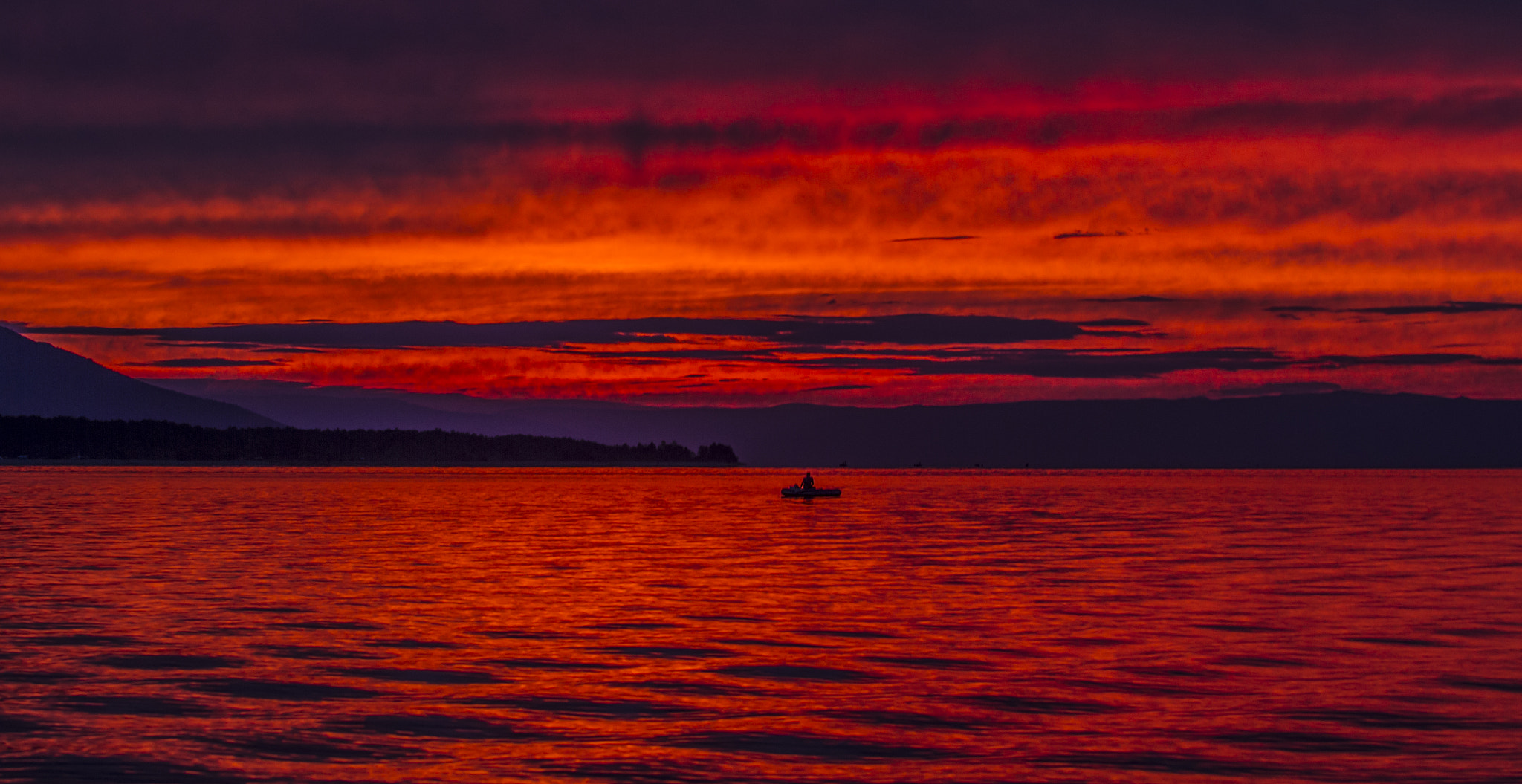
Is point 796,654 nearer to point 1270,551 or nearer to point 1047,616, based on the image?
point 1047,616

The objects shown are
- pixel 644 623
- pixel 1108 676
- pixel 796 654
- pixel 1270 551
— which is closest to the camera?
pixel 1108 676

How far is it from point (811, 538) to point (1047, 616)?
30611 millimetres

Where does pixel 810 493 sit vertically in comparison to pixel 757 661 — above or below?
above

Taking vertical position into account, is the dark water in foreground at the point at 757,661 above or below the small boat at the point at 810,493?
below

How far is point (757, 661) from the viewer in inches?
1029

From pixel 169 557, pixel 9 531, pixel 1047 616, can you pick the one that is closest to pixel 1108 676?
pixel 1047 616

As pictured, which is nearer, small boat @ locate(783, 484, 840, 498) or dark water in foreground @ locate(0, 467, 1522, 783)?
dark water in foreground @ locate(0, 467, 1522, 783)

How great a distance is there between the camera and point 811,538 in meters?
62.9

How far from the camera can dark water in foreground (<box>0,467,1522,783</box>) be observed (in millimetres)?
18500

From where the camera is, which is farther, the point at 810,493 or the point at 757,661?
the point at 810,493

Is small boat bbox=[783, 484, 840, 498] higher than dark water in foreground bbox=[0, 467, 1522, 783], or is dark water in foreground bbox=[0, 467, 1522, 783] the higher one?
small boat bbox=[783, 484, 840, 498]

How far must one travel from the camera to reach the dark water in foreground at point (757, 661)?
18500mm

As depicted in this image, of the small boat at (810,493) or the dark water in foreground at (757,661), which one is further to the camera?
the small boat at (810,493)

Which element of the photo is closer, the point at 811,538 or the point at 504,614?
the point at 504,614
